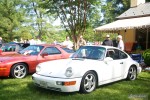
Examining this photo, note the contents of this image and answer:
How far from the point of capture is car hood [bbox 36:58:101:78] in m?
6.27

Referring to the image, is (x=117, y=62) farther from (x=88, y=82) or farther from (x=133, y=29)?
(x=133, y=29)

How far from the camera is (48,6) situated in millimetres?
20047

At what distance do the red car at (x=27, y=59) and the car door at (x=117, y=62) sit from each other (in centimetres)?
253

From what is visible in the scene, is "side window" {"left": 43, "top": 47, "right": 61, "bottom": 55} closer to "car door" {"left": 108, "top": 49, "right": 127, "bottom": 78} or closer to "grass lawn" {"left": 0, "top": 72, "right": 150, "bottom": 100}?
"grass lawn" {"left": 0, "top": 72, "right": 150, "bottom": 100}

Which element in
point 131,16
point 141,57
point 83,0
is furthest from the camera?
point 131,16

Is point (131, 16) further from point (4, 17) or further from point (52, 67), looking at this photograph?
point (4, 17)

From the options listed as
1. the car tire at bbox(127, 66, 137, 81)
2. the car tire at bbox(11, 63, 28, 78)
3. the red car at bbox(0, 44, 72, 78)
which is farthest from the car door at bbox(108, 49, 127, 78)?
the car tire at bbox(11, 63, 28, 78)

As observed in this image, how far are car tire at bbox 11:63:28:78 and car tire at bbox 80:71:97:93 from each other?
2.90 m

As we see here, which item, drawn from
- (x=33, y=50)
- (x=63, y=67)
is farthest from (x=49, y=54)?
A: (x=63, y=67)

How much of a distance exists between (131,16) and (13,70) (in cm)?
1507

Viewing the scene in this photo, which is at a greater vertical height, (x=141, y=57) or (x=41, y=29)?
(x=41, y=29)

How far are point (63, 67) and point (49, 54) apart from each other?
9.98 feet

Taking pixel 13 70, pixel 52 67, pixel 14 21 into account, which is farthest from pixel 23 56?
pixel 14 21

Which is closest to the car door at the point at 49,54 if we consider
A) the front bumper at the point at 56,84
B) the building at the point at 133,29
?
the front bumper at the point at 56,84
